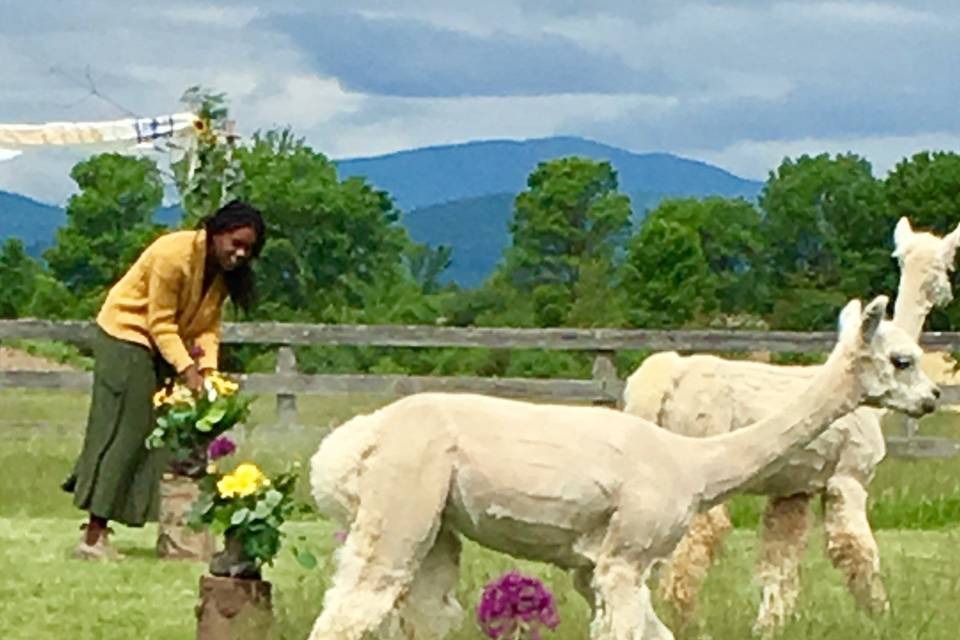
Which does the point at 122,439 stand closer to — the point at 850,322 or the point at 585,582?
the point at 585,582

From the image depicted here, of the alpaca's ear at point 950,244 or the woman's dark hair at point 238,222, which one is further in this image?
the woman's dark hair at point 238,222

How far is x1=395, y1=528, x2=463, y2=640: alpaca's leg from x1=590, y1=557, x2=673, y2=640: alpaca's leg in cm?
47

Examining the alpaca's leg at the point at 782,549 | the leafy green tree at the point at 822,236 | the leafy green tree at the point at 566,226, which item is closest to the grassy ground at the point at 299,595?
the alpaca's leg at the point at 782,549

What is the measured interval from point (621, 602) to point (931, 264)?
2.88 m

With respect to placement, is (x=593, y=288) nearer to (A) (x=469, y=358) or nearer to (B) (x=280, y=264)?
(B) (x=280, y=264)

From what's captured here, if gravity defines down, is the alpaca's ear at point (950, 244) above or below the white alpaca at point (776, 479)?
above

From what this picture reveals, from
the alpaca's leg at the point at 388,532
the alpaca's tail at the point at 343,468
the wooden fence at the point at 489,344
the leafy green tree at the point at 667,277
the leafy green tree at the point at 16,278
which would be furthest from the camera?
the leafy green tree at the point at 16,278

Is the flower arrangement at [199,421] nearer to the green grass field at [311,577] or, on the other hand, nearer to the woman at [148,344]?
the green grass field at [311,577]

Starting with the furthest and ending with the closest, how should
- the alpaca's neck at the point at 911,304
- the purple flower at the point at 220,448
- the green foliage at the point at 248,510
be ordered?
1. the alpaca's neck at the point at 911,304
2. the purple flower at the point at 220,448
3. the green foliage at the point at 248,510

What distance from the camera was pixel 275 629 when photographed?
677 cm

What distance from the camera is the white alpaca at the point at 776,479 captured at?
7.86m

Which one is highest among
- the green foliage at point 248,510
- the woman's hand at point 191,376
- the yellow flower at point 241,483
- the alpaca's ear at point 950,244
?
the alpaca's ear at point 950,244

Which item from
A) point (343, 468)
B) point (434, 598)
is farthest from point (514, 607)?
point (343, 468)

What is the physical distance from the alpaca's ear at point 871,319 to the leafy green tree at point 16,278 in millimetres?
29204
